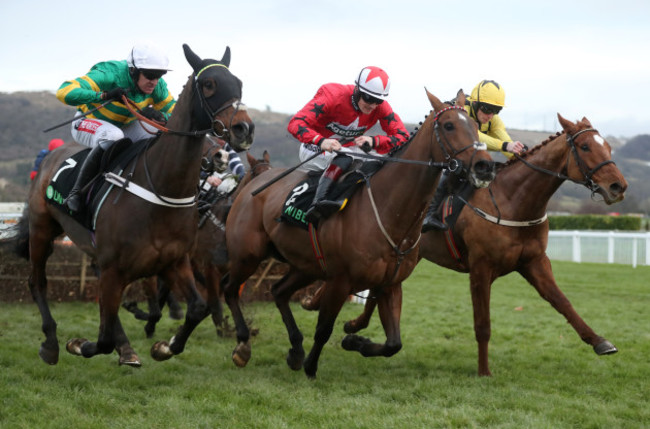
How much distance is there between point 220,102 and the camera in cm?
441

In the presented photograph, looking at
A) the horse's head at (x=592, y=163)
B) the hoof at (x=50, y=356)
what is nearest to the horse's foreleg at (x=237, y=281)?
the hoof at (x=50, y=356)

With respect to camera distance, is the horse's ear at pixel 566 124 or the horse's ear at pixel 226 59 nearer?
the horse's ear at pixel 226 59

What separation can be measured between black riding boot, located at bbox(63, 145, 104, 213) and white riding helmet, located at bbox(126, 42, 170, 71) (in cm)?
70

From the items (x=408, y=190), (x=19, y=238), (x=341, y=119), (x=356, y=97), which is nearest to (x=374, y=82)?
(x=356, y=97)

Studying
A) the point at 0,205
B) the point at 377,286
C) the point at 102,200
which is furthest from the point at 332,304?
the point at 0,205

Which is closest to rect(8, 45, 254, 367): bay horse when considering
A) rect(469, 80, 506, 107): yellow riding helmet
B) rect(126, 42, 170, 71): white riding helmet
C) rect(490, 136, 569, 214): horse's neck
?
rect(126, 42, 170, 71): white riding helmet

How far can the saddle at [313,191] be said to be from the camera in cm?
530

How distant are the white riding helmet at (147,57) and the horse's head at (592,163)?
328 cm

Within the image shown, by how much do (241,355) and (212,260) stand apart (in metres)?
1.53

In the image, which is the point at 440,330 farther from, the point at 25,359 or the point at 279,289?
the point at 25,359

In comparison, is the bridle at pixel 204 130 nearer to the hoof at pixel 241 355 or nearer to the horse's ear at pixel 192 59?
the horse's ear at pixel 192 59

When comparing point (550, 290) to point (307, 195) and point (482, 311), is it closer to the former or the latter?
point (482, 311)

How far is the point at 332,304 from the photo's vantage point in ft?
17.1

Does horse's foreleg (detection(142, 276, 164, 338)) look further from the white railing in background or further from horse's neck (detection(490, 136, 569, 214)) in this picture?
the white railing in background
